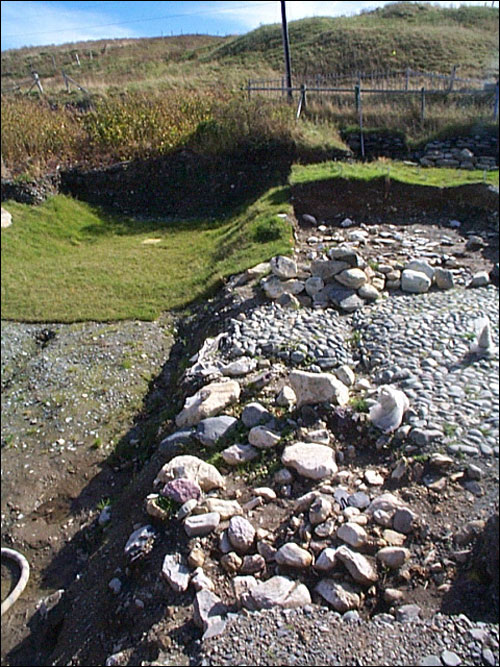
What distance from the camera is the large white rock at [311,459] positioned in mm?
4461

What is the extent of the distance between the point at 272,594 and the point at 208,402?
231 centimetres

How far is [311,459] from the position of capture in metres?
4.54

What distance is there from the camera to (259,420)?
516 centimetres

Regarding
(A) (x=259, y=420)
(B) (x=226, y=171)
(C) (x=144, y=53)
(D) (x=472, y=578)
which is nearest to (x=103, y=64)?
(C) (x=144, y=53)

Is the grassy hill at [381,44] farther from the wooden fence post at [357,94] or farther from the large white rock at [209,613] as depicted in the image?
the large white rock at [209,613]

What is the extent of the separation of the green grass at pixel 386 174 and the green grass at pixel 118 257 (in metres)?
0.94

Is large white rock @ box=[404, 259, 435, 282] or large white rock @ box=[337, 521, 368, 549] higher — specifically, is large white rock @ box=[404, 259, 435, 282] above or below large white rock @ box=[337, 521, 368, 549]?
above

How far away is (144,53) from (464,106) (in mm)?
15041

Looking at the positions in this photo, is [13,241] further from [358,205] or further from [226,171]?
[358,205]

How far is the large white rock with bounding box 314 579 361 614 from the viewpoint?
134 inches

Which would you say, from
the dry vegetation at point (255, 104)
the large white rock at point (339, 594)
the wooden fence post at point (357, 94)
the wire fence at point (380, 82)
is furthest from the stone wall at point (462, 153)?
the large white rock at point (339, 594)

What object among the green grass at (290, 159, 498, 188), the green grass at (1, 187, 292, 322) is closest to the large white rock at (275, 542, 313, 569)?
the green grass at (1, 187, 292, 322)

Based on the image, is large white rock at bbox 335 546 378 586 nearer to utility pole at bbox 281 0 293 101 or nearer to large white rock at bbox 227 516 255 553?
large white rock at bbox 227 516 255 553

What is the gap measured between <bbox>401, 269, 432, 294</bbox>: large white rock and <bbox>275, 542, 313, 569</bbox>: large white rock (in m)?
4.74
